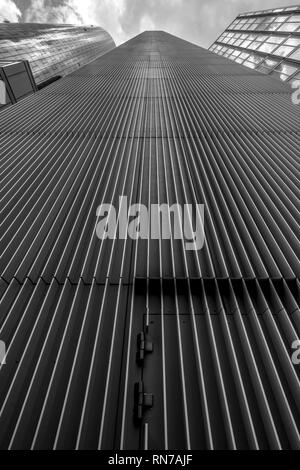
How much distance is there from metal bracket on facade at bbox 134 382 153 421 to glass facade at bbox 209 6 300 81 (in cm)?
1161

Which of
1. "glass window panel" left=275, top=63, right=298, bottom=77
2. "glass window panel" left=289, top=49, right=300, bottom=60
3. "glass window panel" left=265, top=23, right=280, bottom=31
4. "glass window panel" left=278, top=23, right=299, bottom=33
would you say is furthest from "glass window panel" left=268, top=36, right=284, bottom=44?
"glass window panel" left=275, top=63, right=298, bottom=77

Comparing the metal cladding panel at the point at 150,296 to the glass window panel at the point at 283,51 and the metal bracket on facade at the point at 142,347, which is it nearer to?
the metal bracket on facade at the point at 142,347

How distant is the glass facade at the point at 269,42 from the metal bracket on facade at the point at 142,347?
1126 centimetres

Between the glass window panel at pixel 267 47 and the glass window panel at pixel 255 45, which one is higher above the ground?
the glass window panel at pixel 255 45

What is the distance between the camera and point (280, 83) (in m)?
8.34

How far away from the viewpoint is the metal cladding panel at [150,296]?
5.58 feet

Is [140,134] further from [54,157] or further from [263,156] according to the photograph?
[263,156]

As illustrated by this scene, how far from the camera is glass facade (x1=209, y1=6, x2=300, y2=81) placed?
10352 mm

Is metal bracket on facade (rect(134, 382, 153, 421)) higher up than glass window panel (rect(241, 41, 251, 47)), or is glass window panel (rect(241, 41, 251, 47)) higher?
glass window panel (rect(241, 41, 251, 47))

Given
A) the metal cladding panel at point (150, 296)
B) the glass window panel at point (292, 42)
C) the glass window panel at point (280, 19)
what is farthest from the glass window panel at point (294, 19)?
the metal cladding panel at point (150, 296)

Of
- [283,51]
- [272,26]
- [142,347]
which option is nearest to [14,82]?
[283,51]

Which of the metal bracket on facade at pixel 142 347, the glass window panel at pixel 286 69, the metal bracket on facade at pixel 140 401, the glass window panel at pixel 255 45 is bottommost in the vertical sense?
the metal bracket on facade at pixel 140 401

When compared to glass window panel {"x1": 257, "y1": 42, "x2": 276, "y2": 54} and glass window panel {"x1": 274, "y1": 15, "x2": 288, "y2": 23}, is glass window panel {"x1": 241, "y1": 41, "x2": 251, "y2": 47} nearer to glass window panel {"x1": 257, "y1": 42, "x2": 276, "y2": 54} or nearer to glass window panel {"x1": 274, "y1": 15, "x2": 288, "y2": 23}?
glass window panel {"x1": 274, "y1": 15, "x2": 288, "y2": 23}

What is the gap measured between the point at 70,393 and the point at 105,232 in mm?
1785
